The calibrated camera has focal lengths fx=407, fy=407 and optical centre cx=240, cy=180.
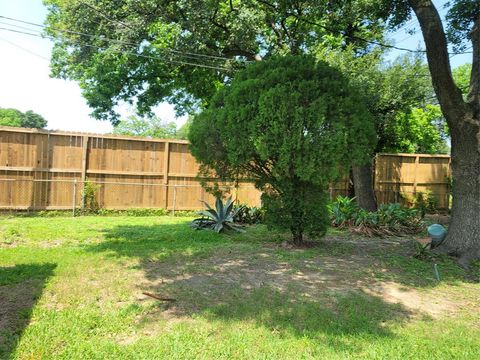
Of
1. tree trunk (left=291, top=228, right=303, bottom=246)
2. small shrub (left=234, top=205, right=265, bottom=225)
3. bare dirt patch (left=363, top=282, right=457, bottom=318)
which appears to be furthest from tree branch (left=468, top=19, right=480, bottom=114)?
small shrub (left=234, top=205, right=265, bottom=225)

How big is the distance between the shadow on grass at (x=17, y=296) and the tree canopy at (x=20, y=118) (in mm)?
56756

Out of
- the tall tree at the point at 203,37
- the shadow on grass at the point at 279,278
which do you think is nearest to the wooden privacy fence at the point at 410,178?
the tall tree at the point at 203,37

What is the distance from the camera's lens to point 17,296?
4.34 metres

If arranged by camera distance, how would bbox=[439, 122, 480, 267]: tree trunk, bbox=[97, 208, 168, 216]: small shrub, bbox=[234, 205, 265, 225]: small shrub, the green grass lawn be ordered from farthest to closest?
bbox=[97, 208, 168, 216]: small shrub, bbox=[234, 205, 265, 225]: small shrub, bbox=[439, 122, 480, 267]: tree trunk, the green grass lawn

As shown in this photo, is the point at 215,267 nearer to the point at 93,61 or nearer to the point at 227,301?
the point at 227,301

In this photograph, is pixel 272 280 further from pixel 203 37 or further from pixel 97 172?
pixel 203 37

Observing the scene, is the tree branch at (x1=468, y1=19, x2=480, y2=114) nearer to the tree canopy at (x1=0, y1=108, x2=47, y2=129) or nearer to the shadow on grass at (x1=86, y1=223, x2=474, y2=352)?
the shadow on grass at (x1=86, y1=223, x2=474, y2=352)

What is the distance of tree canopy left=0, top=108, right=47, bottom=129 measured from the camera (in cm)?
5632

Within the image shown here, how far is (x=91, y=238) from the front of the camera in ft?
25.2

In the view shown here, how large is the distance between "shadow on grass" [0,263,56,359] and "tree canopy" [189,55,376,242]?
3.19 metres

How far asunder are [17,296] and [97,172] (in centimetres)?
729

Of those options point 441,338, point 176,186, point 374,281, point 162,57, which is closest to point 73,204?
point 176,186

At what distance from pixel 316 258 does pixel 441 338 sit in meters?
2.77

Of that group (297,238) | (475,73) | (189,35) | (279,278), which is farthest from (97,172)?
(475,73)
